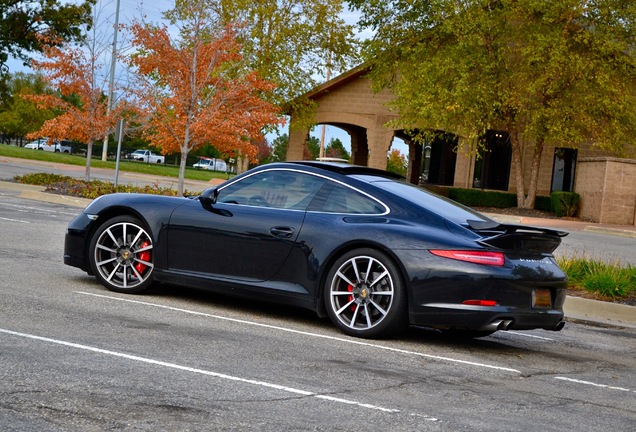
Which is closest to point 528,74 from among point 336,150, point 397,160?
point 336,150

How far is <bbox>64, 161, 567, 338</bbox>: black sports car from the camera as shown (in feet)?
25.0

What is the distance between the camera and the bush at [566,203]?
37.4 metres

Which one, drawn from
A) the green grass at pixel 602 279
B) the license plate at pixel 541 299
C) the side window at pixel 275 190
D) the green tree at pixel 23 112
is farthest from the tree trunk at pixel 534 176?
the green tree at pixel 23 112

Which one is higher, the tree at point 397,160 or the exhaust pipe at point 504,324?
the tree at point 397,160

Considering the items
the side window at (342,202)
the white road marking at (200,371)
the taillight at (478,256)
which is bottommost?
the white road marking at (200,371)

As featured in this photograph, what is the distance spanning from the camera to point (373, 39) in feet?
135

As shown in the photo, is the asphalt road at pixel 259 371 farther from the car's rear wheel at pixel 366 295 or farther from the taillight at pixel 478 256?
the taillight at pixel 478 256

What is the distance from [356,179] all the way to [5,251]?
17.3ft

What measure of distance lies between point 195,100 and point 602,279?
1531 cm

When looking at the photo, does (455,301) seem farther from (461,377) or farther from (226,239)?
(226,239)

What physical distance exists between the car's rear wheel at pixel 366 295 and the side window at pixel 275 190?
85 cm

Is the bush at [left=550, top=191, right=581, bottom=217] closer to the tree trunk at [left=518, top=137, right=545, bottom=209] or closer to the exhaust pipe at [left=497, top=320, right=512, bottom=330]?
the tree trunk at [left=518, top=137, right=545, bottom=209]

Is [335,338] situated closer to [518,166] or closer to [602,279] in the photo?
[602,279]

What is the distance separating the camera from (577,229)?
31.3 metres
